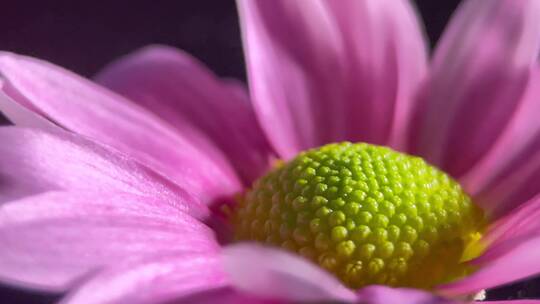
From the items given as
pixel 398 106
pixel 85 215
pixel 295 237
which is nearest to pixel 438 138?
pixel 398 106

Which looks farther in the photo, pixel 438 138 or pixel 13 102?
pixel 438 138

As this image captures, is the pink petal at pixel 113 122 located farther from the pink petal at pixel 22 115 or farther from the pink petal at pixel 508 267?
the pink petal at pixel 508 267

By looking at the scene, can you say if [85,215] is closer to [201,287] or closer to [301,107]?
[201,287]

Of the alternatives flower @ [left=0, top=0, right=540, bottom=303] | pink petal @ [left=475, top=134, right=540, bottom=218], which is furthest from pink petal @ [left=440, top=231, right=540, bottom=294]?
pink petal @ [left=475, top=134, right=540, bottom=218]

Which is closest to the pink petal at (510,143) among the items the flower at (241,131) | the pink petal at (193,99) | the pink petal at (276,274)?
the flower at (241,131)

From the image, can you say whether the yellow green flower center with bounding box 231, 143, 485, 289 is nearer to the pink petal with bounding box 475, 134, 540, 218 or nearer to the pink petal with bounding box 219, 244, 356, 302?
the pink petal with bounding box 475, 134, 540, 218

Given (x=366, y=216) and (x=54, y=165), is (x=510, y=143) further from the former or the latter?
(x=54, y=165)
